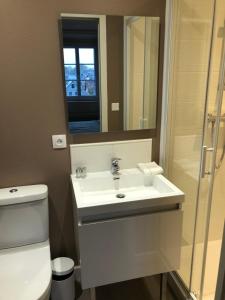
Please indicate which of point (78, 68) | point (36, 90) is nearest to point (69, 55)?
point (78, 68)

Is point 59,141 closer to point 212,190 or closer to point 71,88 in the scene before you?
point 71,88

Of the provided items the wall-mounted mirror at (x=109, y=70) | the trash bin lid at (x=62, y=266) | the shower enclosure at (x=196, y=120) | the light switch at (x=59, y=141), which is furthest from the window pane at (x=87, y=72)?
the trash bin lid at (x=62, y=266)

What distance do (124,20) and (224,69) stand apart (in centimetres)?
74

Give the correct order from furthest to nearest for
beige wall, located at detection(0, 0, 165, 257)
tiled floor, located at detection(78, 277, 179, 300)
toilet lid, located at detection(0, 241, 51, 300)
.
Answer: tiled floor, located at detection(78, 277, 179, 300) < beige wall, located at detection(0, 0, 165, 257) < toilet lid, located at detection(0, 241, 51, 300)

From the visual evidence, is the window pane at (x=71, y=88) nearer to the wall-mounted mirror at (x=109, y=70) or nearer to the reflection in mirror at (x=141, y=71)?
the wall-mounted mirror at (x=109, y=70)

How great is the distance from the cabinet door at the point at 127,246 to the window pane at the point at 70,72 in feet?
3.00

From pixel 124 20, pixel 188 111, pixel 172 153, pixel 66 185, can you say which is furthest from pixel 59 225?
pixel 124 20

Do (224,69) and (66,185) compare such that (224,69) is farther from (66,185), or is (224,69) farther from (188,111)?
(66,185)

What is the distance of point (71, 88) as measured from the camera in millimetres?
1671

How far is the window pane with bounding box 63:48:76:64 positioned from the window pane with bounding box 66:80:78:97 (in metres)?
0.12

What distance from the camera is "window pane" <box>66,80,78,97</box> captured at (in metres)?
1.66

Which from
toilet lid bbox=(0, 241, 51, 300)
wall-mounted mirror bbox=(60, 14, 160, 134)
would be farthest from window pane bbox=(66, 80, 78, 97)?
toilet lid bbox=(0, 241, 51, 300)

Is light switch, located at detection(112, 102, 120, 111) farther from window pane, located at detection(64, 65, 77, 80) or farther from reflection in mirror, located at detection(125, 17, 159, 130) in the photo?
window pane, located at detection(64, 65, 77, 80)

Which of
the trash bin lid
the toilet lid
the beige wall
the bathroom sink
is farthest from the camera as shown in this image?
the trash bin lid
